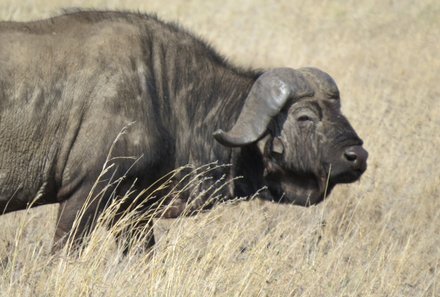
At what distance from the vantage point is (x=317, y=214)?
9.83 metres

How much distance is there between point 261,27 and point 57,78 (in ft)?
46.7

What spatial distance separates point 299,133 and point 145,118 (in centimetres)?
139

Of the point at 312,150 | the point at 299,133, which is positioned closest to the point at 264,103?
the point at 299,133

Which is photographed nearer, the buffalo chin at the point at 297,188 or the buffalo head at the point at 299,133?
the buffalo head at the point at 299,133

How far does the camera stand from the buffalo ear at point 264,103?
780cm

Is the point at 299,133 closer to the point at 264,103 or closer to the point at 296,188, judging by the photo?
the point at 264,103

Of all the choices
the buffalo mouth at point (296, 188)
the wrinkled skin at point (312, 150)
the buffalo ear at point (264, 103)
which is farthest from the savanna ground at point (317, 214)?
the buffalo ear at point (264, 103)

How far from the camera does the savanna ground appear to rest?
599cm

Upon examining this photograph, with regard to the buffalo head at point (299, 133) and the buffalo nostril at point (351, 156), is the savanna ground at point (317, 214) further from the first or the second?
the buffalo nostril at point (351, 156)

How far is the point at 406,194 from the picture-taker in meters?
11.0

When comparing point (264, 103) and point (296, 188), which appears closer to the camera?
point (264, 103)

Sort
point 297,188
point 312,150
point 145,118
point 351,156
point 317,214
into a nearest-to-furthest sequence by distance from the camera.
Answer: point 145,118
point 351,156
point 312,150
point 297,188
point 317,214

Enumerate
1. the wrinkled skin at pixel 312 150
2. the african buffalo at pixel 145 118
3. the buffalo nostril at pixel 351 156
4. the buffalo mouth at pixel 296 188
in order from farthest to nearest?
the buffalo mouth at pixel 296 188 < the wrinkled skin at pixel 312 150 < the buffalo nostril at pixel 351 156 < the african buffalo at pixel 145 118

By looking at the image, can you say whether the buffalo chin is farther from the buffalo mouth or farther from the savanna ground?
the savanna ground
